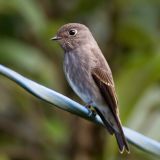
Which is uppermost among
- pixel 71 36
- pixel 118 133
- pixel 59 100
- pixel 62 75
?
pixel 59 100

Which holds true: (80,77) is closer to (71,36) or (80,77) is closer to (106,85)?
(106,85)

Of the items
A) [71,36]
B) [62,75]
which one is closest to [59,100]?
[71,36]

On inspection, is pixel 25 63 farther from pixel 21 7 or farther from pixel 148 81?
pixel 148 81

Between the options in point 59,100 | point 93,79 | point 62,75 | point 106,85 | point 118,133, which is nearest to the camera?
point 59,100

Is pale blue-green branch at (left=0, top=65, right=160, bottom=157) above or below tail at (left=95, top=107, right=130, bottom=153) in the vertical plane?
above

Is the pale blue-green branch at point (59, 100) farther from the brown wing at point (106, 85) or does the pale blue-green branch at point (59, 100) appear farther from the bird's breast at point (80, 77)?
the bird's breast at point (80, 77)

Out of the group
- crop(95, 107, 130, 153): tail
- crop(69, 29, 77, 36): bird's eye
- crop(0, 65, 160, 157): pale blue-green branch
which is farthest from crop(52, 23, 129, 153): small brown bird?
crop(0, 65, 160, 157): pale blue-green branch

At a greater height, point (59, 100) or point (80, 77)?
point (59, 100)

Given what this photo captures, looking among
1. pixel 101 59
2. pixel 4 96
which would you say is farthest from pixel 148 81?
pixel 4 96

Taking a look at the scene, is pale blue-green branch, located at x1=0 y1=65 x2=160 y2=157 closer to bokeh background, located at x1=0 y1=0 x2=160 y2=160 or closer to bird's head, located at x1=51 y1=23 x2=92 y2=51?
bird's head, located at x1=51 y1=23 x2=92 y2=51
